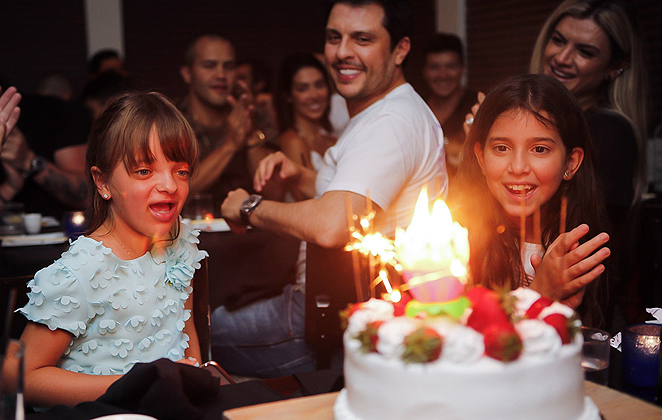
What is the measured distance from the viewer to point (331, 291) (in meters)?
2.16

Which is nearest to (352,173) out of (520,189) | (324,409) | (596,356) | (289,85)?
(520,189)

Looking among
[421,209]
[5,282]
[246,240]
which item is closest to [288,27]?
[246,240]

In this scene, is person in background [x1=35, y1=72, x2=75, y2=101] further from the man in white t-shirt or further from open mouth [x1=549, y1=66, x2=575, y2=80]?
open mouth [x1=549, y1=66, x2=575, y2=80]

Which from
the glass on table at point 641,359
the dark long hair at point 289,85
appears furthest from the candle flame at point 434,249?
the dark long hair at point 289,85

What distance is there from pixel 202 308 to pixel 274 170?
0.90m

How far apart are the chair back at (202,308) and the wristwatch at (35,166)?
192 cm

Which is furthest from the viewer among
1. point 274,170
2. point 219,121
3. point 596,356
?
point 219,121

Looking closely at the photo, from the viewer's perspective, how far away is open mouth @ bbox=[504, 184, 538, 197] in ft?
5.97

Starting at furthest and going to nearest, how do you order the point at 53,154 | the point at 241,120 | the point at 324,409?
the point at 241,120, the point at 53,154, the point at 324,409

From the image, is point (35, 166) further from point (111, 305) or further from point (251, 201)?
point (111, 305)

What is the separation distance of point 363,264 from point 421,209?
3.76ft

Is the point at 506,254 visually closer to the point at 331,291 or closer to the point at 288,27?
the point at 331,291

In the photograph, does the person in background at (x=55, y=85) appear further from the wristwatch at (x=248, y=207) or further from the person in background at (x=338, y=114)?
the wristwatch at (x=248, y=207)

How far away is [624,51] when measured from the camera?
2.73 metres
